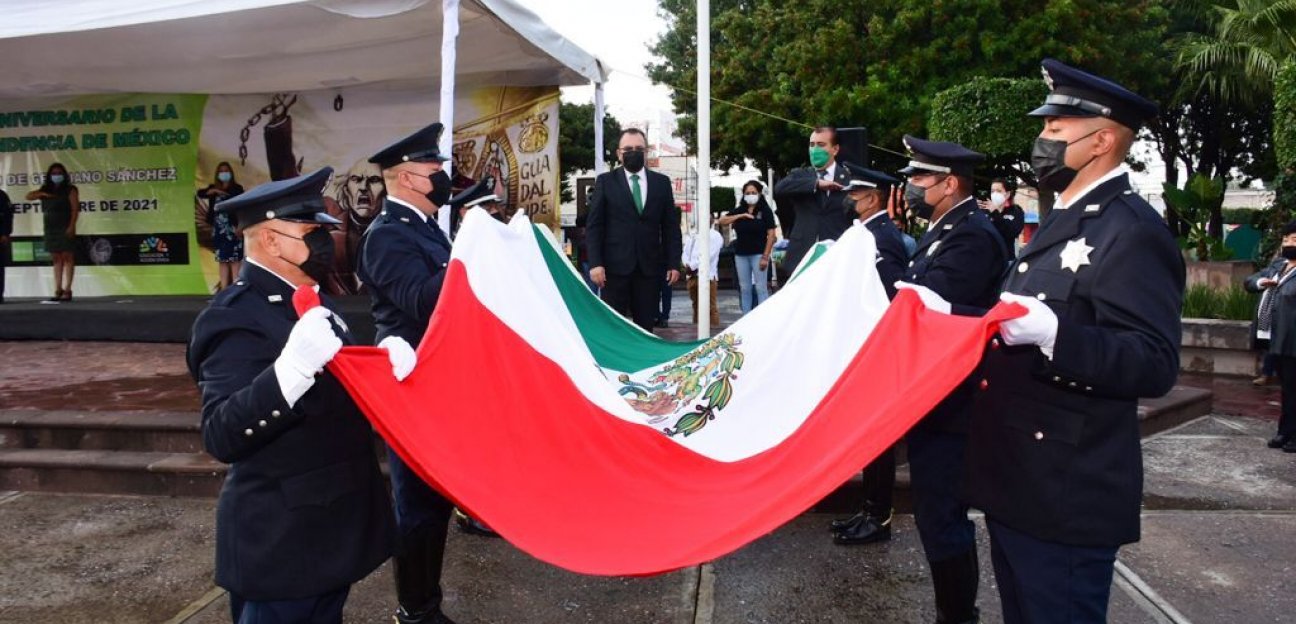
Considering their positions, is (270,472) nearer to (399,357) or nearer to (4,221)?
(399,357)

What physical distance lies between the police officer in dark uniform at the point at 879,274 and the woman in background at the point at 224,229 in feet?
31.6

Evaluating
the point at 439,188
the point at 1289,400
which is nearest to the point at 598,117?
the point at 439,188

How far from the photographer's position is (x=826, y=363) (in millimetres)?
3945

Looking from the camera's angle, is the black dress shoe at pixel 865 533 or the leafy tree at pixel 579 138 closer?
the black dress shoe at pixel 865 533

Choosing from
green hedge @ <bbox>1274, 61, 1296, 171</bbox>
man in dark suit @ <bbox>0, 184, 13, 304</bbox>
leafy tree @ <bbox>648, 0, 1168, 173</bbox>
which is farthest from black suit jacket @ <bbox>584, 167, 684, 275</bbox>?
leafy tree @ <bbox>648, 0, 1168, 173</bbox>

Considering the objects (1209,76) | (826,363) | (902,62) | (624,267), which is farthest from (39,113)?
(1209,76)

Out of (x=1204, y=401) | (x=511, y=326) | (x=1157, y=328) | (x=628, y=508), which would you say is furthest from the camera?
(x=1204, y=401)

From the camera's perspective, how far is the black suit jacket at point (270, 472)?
2.43m

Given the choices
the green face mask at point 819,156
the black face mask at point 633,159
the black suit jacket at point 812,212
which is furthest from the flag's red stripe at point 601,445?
the black face mask at point 633,159

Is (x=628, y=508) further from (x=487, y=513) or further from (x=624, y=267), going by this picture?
(x=624, y=267)

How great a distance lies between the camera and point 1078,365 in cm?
213

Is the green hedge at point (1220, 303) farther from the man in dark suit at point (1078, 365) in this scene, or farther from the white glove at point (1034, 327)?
the white glove at point (1034, 327)

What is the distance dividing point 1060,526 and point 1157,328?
56 centimetres

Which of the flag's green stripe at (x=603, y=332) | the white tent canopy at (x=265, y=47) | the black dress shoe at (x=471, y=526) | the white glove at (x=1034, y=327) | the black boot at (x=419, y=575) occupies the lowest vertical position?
the black dress shoe at (x=471, y=526)
